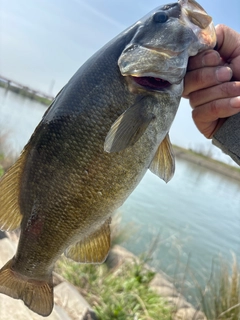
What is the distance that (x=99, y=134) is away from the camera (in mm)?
1600

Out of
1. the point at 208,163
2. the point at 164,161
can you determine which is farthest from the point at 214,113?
the point at 208,163

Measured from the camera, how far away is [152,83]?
5.52 feet

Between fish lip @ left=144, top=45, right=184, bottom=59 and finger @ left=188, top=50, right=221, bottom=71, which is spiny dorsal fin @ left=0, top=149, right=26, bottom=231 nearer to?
fish lip @ left=144, top=45, right=184, bottom=59

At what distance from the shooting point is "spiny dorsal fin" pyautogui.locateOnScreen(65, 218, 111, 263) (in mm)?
1799

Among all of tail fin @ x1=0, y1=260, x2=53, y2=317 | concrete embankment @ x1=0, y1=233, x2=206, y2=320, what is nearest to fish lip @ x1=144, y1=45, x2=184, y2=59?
tail fin @ x1=0, y1=260, x2=53, y2=317

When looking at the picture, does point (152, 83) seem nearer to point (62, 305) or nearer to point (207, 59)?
point (207, 59)

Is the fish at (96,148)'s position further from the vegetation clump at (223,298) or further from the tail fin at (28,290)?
the vegetation clump at (223,298)

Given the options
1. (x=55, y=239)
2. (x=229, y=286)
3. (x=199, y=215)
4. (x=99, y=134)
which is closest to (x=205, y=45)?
(x=99, y=134)

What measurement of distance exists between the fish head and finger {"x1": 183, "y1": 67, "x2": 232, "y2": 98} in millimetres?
114

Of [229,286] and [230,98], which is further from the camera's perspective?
[229,286]

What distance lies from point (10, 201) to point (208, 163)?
158ft

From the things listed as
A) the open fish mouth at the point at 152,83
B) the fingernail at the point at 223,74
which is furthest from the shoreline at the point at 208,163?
the open fish mouth at the point at 152,83

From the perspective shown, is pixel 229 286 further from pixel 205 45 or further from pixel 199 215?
pixel 199 215

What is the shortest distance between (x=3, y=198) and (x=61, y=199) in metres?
0.34
